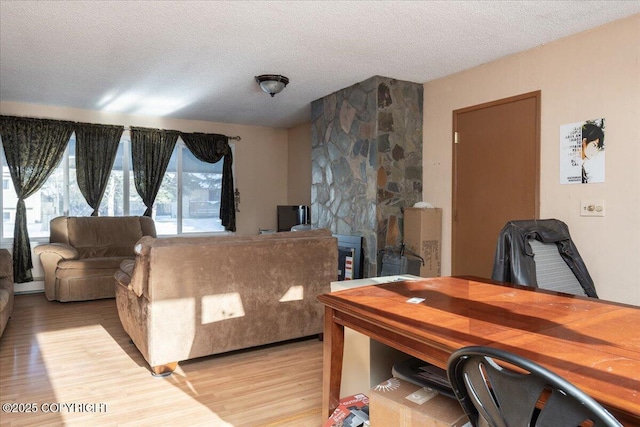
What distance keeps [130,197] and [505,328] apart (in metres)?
5.93

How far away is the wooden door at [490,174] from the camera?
11.8 feet

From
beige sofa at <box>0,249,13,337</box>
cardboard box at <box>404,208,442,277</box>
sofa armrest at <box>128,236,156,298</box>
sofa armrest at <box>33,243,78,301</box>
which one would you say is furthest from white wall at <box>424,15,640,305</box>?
sofa armrest at <box>33,243,78,301</box>

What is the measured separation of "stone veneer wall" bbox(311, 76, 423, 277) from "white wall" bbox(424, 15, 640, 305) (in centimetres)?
97

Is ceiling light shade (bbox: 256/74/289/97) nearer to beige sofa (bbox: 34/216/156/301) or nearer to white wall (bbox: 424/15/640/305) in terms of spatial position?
white wall (bbox: 424/15/640/305)

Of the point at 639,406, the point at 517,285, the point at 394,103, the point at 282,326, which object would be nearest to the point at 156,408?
the point at 282,326

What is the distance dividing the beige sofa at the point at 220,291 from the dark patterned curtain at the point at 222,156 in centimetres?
343

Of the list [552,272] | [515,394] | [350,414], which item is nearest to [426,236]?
[552,272]

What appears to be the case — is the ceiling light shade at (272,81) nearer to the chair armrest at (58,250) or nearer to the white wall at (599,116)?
the white wall at (599,116)

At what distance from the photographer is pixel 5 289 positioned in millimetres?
3471

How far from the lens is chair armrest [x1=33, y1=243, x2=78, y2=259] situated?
192 inches

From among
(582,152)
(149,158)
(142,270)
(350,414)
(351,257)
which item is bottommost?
(350,414)

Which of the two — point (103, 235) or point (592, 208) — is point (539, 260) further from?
point (103, 235)

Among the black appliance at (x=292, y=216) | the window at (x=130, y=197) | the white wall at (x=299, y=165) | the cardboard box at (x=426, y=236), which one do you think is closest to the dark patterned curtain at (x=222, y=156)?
the window at (x=130, y=197)

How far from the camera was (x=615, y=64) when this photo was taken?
303 cm
